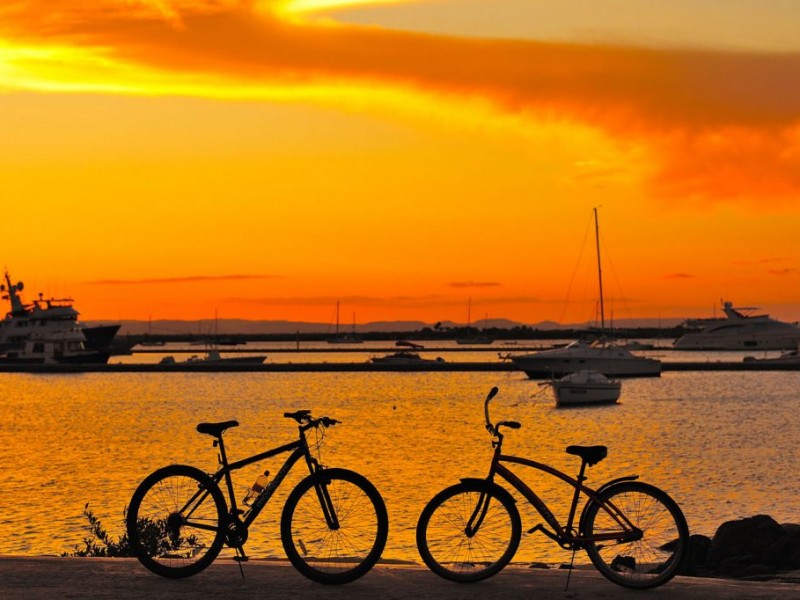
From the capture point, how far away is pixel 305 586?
10711 mm

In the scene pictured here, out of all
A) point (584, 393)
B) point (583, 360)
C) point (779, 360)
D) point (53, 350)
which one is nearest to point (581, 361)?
point (583, 360)

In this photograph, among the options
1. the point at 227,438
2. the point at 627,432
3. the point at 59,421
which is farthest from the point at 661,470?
the point at 59,421

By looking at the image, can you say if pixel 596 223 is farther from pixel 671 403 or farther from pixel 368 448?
pixel 368 448

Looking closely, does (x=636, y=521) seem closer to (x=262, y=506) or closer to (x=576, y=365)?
(x=262, y=506)

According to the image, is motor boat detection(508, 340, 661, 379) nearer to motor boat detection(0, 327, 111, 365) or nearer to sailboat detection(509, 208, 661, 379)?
sailboat detection(509, 208, 661, 379)

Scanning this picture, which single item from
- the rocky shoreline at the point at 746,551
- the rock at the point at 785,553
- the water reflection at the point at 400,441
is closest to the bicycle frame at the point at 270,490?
the rocky shoreline at the point at 746,551

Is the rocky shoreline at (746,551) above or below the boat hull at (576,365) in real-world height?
below

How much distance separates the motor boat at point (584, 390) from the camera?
8519 centimetres

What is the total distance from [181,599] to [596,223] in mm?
96275

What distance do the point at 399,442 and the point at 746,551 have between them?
3794 cm

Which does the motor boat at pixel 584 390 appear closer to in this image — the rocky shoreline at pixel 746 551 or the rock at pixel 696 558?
the rocky shoreline at pixel 746 551

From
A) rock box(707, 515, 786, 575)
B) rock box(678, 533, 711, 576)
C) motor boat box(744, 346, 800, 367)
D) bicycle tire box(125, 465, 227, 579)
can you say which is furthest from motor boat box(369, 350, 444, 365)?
bicycle tire box(125, 465, 227, 579)

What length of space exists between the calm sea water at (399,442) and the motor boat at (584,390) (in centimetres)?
115

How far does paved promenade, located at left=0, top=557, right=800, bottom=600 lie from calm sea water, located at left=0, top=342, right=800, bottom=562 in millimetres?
12918
